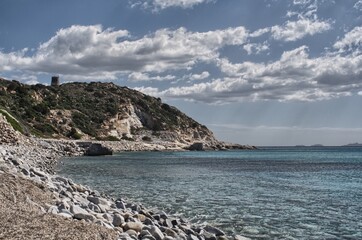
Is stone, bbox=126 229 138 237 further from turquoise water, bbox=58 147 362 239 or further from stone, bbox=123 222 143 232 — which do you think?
turquoise water, bbox=58 147 362 239

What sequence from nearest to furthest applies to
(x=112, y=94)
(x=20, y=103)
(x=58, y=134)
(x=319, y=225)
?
(x=319, y=225)
(x=58, y=134)
(x=20, y=103)
(x=112, y=94)

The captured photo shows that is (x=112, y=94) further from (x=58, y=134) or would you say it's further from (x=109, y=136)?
(x=58, y=134)

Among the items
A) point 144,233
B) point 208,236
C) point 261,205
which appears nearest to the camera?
point 144,233

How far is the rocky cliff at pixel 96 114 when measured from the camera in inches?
3720

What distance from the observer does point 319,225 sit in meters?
14.2

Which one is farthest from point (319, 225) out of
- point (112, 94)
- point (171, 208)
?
point (112, 94)

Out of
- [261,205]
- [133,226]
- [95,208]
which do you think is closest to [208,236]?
[133,226]

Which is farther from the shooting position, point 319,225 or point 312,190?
point 312,190

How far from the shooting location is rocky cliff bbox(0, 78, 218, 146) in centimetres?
9450

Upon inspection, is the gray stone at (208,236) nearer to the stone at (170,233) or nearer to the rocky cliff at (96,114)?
the stone at (170,233)

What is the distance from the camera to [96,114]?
116438 mm

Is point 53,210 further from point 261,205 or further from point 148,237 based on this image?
point 261,205

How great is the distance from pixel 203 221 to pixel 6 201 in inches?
269

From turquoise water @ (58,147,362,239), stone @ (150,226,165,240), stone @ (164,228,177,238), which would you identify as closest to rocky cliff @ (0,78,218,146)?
turquoise water @ (58,147,362,239)
